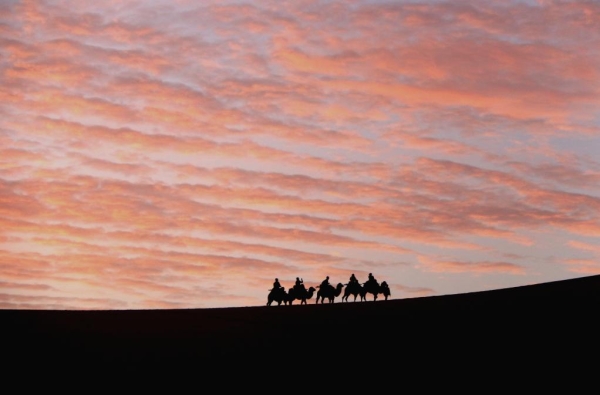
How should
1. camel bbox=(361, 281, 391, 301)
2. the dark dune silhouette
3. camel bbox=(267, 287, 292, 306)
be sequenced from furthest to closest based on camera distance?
camel bbox=(267, 287, 292, 306)
camel bbox=(361, 281, 391, 301)
the dark dune silhouette

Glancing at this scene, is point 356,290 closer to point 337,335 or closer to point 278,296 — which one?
point 278,296

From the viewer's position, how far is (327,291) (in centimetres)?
4106

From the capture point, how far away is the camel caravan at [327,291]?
131ft

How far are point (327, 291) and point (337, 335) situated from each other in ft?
49.7

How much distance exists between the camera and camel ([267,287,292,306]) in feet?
132

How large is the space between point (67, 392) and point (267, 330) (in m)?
9.18

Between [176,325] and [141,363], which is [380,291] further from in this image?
[141,363]

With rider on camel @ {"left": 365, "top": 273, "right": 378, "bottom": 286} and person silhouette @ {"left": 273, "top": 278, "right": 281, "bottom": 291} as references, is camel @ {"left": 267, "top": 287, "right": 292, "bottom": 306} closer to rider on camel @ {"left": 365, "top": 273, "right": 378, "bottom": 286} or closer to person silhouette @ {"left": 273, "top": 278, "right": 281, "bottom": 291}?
person silhouette @ {"left": 273, "top": 278, "right": 281, "bottom": 291}

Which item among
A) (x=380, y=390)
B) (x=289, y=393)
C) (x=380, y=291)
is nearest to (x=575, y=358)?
(x=380, y=390)

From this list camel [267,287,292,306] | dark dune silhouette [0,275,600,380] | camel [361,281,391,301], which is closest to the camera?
dark dune silhouette [0,275,600,380]

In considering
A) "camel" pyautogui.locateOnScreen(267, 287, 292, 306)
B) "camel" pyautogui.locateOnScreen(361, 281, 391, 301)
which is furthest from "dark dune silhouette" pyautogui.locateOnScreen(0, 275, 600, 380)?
"camel" pyautogui.locateOnScreen(267, 287, 292, 306)

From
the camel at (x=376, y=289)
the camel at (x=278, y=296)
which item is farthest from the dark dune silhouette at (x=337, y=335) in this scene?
the camel at (x=278, y=296)

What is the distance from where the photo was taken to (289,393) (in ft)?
60.2

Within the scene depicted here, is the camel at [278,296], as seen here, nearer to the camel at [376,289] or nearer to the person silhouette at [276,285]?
the person silhouette at [276,285]
